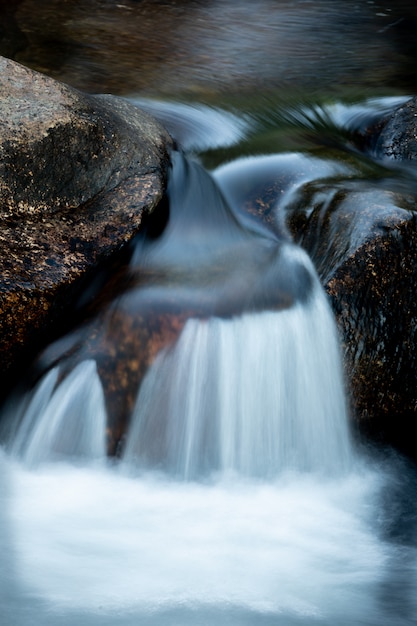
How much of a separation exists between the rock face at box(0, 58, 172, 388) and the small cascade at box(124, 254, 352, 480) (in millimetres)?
642

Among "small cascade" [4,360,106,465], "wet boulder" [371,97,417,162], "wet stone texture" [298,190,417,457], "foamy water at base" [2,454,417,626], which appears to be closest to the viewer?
"foamy water at base" [2,454,417,626]

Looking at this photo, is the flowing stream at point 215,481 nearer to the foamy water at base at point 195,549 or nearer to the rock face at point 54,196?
the foamy water at base at point 195,549

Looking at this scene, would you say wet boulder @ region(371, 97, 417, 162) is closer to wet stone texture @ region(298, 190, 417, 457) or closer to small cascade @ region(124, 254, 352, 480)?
wet stone texture @ region(298, 190, 417, 457)

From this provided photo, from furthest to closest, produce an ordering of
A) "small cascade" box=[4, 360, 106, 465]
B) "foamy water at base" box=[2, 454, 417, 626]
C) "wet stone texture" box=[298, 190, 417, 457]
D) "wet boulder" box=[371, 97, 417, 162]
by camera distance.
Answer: "wet boulder" box=[371, 97, 417, 162] → "wet stone texture" box=[298, 190, 417, 457] → "small cascade" box=[4, 360, 106, 465] → "foamy water at base" box=[2, 454, 417, 626]

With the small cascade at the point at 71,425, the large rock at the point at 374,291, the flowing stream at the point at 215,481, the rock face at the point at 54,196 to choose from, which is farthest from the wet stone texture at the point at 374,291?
the small cascade at the point at 71,425

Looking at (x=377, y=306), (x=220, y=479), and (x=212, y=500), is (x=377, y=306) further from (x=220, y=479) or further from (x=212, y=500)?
(x=212, y=500)

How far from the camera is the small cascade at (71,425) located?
348 cm

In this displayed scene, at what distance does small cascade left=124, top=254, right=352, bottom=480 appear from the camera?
11.6 feet

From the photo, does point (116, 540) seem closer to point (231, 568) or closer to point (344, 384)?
point (231, 568)

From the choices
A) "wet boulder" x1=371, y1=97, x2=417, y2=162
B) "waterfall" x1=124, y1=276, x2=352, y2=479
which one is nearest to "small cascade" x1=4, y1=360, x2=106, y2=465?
"waterfall" x1=124, y1=276, x2=352, y2=479

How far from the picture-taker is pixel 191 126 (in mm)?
5559

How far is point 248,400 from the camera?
145 inches

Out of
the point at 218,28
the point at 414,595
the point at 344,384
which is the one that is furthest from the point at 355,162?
the point at 218,28

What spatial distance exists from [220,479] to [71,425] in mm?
771
